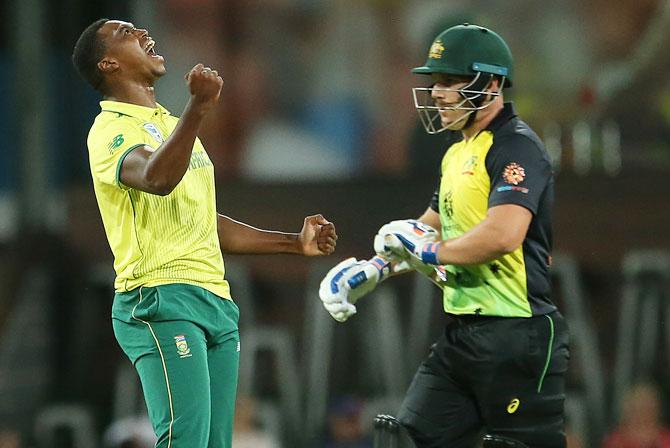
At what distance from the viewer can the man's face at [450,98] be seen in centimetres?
427

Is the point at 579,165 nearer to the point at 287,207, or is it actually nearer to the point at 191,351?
the point at 287,207

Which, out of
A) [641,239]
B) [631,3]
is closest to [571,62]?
[631,3]

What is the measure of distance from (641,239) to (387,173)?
1.48 m

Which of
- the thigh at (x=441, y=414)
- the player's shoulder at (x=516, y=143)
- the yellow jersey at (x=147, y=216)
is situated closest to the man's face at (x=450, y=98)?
the player's shoulder at (x=516, y=143)

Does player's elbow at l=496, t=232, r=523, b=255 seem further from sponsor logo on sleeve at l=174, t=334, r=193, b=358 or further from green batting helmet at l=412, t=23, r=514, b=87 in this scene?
sponsor logo on sleeve at l=174, t=334, r=193, b=358

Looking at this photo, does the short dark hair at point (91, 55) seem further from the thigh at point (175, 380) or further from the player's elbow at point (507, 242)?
the player's elbow at point (507, 242)

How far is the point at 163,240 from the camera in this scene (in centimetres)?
393

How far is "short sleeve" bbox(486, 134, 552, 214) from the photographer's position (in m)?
4.04

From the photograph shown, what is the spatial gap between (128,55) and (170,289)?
0.74 metres

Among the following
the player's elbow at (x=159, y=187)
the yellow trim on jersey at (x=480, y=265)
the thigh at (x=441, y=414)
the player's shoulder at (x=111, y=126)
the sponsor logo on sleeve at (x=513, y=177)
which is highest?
the player's shoulder at (x=111, y=126)

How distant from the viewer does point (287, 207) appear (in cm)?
779

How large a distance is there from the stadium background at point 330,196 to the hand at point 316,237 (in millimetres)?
2919

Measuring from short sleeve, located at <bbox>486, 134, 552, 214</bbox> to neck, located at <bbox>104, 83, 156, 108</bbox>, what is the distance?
1.07 metres

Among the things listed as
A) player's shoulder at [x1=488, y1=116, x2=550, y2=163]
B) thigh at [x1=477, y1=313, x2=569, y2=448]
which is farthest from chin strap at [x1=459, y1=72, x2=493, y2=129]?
thigh at [x1=477, y1=313, x2=569, y2=448]
